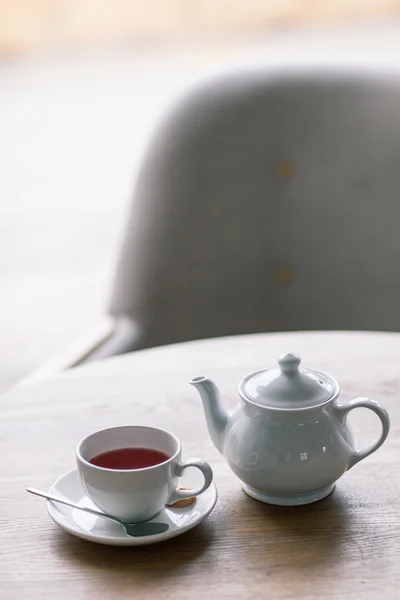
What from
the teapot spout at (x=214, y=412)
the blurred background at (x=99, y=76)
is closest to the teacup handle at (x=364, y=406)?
the teapot spout at (x=214, y=412)

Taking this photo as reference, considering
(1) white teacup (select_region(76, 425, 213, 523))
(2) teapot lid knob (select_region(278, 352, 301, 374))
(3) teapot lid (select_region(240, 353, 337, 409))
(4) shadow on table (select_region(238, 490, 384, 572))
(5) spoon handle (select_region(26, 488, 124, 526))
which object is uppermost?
(2) teapot lid knob (select_region(278, 352, 301, 374))

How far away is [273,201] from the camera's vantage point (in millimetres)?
1626

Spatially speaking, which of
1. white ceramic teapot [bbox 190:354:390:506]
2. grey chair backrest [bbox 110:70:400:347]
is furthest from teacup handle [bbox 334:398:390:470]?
grey chair backrest [bbox 110:70:400:347]

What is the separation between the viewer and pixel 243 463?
70cm

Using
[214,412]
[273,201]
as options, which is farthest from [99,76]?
[214,412]

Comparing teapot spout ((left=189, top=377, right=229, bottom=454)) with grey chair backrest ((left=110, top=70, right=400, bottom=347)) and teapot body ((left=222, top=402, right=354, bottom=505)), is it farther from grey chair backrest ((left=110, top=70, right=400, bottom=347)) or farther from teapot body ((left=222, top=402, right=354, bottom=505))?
grey chair backrest ((left=110, top=70, right=400, bottom=347))

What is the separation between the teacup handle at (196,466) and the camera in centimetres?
69

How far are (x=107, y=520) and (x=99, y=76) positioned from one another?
3.61 m

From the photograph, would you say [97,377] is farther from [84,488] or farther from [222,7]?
[222,7]

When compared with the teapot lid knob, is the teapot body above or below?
below

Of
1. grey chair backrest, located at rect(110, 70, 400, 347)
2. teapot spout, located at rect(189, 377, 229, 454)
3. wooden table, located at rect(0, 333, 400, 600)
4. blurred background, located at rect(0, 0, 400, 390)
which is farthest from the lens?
blurred background, located at rect(0, 0, 400, 390)

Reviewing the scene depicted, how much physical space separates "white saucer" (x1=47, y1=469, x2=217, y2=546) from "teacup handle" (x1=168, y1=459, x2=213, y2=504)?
0.05 ft

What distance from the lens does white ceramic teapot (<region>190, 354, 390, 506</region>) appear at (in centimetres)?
69

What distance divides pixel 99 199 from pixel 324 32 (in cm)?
145
